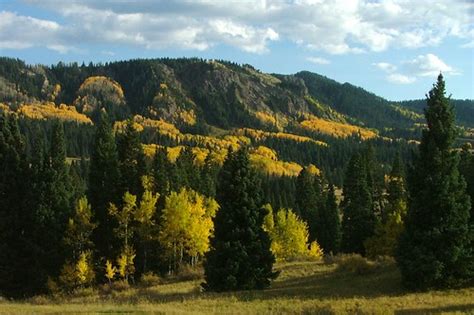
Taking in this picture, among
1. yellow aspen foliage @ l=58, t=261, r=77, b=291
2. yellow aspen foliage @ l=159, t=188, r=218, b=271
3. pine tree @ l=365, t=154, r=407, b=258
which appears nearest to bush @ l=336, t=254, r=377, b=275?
pine tree @ l=365, t=154, r=407, b=258

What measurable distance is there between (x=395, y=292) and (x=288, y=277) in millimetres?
15215

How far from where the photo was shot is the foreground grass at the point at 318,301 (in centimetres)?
2447

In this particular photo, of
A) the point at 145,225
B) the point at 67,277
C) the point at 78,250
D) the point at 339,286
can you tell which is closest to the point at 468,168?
the point at 339,286

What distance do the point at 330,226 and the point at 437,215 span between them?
175 feet

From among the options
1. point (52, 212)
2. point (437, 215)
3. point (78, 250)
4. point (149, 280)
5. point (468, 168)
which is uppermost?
point (468, 168)

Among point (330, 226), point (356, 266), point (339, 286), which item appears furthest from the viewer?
point (330, 226)

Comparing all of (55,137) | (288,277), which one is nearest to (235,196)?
(288,277)

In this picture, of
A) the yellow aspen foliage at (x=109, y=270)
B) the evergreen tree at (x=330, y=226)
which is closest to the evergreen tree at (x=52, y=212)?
the yellow aspen foliage at (x=109, y=270)

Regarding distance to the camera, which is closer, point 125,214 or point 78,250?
point 125,214

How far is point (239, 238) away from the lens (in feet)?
120

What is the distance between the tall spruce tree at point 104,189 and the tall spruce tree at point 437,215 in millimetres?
30906

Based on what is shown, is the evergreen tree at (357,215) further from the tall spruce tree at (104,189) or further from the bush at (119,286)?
the tall spruce tree at (104,189)

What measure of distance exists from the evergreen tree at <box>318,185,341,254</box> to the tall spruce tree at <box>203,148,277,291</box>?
44270 millimetres

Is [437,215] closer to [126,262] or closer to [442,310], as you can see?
[442,310]
